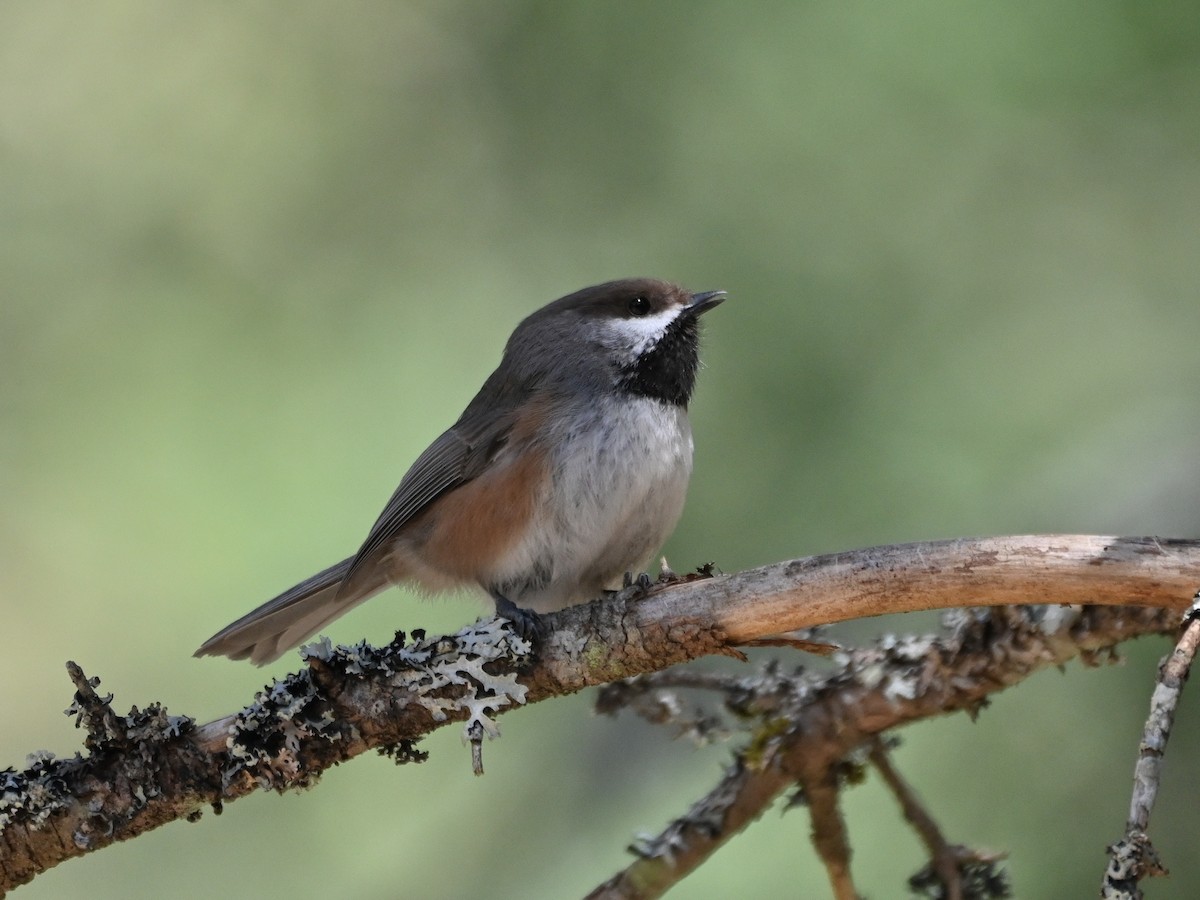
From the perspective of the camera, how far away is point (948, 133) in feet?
13.1

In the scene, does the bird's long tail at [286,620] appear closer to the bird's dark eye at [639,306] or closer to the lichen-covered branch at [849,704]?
the bird's dark eye at [639,306]

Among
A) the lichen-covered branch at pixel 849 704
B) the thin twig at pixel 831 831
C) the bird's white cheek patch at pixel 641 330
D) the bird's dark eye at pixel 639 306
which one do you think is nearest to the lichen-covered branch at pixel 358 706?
the lichen-covered branch at pixel 849 704

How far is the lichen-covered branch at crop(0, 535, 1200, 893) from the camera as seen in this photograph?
2.35 m

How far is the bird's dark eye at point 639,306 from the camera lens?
356cm

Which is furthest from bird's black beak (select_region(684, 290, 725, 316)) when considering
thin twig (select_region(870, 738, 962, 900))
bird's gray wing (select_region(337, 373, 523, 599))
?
thin twig (select_region(870, 738, 962, 900))

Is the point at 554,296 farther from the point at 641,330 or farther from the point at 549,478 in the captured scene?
the point at 549,478

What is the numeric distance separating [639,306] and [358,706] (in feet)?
5.11

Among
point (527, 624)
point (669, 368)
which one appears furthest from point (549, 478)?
point (527, 624)

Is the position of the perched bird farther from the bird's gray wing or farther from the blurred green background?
the blurred green background

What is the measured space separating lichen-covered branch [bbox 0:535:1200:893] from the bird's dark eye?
48.0 inches

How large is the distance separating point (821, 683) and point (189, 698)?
7.90ft

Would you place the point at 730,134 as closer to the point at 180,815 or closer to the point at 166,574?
the point at 166,574

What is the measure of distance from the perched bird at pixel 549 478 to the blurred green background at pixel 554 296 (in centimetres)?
31

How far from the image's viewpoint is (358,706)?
98.7 inches
